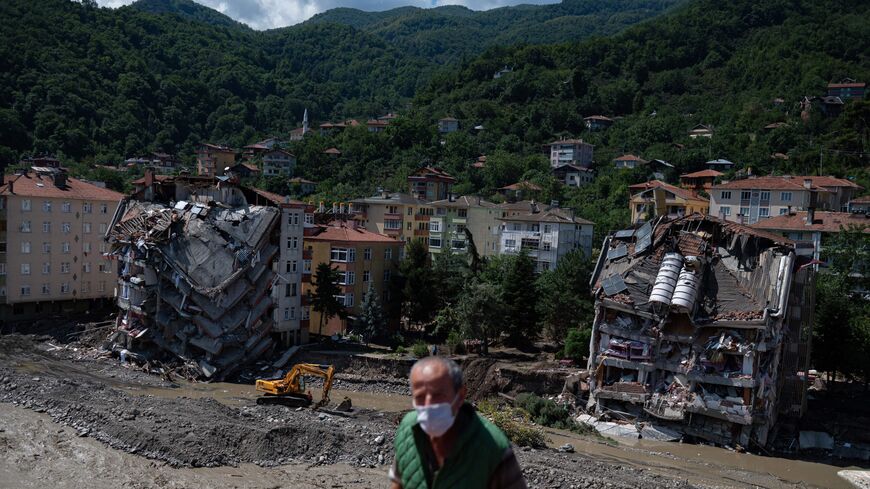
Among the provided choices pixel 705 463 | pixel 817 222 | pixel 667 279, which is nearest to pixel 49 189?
pixel 667 279

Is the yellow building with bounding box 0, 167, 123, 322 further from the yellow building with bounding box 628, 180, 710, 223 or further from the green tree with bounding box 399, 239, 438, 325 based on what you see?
the yellow building with bounding box 628, 180, 710, 223

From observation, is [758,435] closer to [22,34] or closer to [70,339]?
[70,339]

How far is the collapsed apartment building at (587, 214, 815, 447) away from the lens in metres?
34.8

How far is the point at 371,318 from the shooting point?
48.0 meters

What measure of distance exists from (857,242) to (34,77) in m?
Result: 97.6

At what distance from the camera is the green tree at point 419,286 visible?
50.4m

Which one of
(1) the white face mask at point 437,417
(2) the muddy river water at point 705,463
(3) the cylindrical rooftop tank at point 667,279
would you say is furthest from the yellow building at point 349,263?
(1) the white face mask at point 437,417

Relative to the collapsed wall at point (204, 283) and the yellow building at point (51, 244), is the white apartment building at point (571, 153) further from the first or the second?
the collapsed wall at point (204, 283)

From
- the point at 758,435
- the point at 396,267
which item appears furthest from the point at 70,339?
the point at 758,435

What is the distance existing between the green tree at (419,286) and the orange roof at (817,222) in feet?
72.6

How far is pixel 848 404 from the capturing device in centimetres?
3956

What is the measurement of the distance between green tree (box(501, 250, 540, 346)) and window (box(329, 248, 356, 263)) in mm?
10208

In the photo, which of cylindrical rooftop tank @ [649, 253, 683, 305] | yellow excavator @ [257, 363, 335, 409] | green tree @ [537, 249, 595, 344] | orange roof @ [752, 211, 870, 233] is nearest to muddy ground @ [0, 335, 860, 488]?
yellow excavator @ [257, 363, 335, 409]

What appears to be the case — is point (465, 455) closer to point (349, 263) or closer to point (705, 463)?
point (705, 463)
